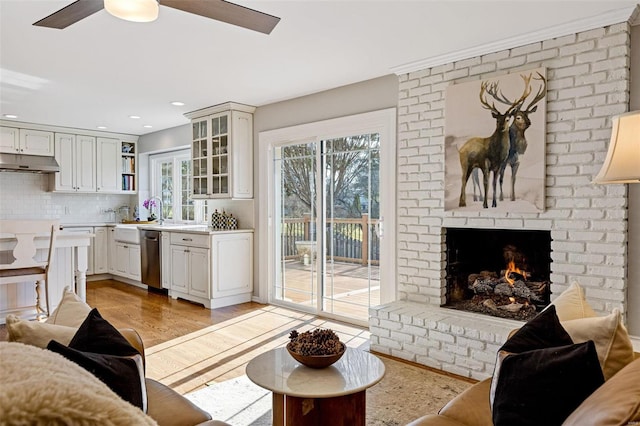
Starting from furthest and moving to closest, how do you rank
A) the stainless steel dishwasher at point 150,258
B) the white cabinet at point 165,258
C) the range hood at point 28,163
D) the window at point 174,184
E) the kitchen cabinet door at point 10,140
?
the window at point 174,184 < the kitchen cabinet door at point 10,140 < the range hood at point 28,163 < the stainless steel dishwasher at point 150,258 < the white cabinet at point 165,258

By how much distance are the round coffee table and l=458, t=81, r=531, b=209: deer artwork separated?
2044 millimetres

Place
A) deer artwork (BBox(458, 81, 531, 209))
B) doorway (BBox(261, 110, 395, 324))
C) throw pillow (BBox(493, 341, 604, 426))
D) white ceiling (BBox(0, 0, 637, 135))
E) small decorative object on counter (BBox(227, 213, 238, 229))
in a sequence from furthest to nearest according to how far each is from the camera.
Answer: small decorative object on counter (BBox(227, 213, 238, 229))
doorway (BBox(261, 110, 395, 324))
deer artwork (BBox(458, 81, 531, 209))
white ceiling (BBox(0, 0, 637, 135))
throw pillow (BBox(493, 341, 604, 426))

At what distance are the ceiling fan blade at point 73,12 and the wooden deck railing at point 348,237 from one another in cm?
291

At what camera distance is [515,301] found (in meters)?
3.49

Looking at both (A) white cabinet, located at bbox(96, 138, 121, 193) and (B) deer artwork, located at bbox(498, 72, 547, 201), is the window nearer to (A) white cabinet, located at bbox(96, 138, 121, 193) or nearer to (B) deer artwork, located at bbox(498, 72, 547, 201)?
(A) white cabinet, located at bbox(96, 138, 121, 193)

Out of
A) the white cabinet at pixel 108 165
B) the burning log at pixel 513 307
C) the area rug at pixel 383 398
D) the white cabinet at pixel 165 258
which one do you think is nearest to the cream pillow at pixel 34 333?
the area rug at pixel 383 398

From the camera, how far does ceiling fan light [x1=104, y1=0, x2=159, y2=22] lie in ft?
6.36

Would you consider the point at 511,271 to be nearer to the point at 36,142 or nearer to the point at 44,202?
the point at 36,142

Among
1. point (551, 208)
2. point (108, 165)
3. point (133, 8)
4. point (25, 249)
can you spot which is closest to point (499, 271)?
point (551, 208)

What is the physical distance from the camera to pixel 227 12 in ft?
7.74

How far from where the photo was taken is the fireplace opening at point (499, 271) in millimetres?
3412

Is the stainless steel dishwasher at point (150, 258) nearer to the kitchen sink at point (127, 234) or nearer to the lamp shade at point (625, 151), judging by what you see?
the kitchen sink at point (127, 234)

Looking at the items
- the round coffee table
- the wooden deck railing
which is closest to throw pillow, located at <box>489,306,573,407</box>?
the round coffee table

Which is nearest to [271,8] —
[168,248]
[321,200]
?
[321,200]
